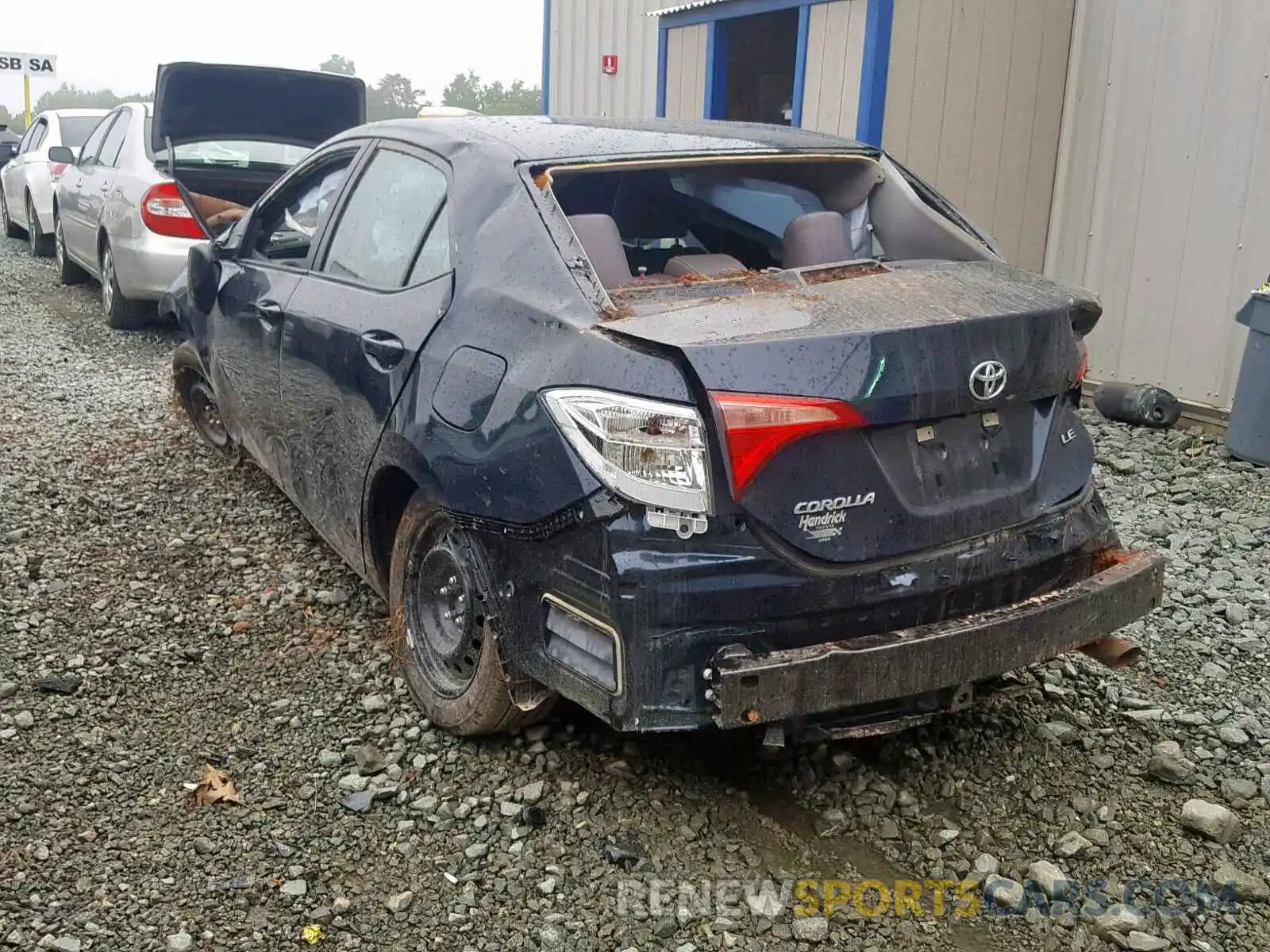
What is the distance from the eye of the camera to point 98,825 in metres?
3.12

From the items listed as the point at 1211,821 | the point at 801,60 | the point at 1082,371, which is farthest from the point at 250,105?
the point at 1211,821

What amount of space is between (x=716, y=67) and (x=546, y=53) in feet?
11.6

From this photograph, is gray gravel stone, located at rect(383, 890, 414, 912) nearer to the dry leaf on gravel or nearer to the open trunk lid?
the dry leaf on gravel

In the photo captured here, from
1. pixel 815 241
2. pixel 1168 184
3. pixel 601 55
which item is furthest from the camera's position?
pixel 601 55

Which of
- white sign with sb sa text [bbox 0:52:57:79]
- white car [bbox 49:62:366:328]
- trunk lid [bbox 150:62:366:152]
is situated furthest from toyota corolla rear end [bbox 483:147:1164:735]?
white sign with sb sa text [bbox 0:52:57:79]

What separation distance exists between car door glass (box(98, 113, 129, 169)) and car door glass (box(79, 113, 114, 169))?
10 centimetres

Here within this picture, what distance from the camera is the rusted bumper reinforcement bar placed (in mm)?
2695

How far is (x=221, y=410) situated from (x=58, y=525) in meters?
0.81

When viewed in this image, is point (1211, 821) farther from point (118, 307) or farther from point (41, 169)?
point (41, 169)

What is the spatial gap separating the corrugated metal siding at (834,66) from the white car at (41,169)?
781 centimetres

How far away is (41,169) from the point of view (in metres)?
12.8

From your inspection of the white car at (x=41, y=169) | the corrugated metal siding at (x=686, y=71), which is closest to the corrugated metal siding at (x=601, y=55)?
the corrugated metal siding at (x=686, y=71)

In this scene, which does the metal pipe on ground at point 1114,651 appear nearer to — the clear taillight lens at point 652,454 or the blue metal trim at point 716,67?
the clear taillight lens at point 652,454

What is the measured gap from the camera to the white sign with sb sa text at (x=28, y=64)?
930 inches
